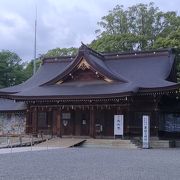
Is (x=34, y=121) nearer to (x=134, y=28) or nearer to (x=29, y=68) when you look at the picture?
(x=134, y=28)

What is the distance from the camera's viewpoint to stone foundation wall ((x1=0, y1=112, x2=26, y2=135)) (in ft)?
114

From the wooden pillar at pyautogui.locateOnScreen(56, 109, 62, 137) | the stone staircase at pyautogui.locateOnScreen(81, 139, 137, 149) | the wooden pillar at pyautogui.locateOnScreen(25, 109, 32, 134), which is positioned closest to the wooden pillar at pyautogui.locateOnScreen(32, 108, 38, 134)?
the wooden pillar at pyautogui.locateOnScreen(25, 109, 32, 134)

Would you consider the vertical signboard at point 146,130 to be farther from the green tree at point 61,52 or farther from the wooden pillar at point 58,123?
the green tree at point 61,52

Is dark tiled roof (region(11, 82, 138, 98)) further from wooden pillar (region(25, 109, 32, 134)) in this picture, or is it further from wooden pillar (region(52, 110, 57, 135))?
wooden pillar (region(25, 109, 32, 134))

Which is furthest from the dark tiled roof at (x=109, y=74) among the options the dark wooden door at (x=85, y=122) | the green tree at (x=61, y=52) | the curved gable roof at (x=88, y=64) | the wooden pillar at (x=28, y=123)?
the green tree at (x=61, y=52)

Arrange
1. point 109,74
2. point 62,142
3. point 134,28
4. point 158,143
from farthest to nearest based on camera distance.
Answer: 1. point 134,28
2. point 109,74
3. point 158,143
4. point 62,142

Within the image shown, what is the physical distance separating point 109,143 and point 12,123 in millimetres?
12196

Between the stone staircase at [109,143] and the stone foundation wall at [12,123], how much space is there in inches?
362

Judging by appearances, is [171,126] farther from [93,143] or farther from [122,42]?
[122,42]

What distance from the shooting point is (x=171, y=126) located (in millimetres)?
30844

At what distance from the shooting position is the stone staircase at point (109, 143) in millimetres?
25747

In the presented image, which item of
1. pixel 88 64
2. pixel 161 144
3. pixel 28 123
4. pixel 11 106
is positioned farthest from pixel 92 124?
pixel 11 106

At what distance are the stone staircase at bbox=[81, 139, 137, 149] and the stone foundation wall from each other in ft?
30.2

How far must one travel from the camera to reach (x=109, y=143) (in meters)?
26.3
